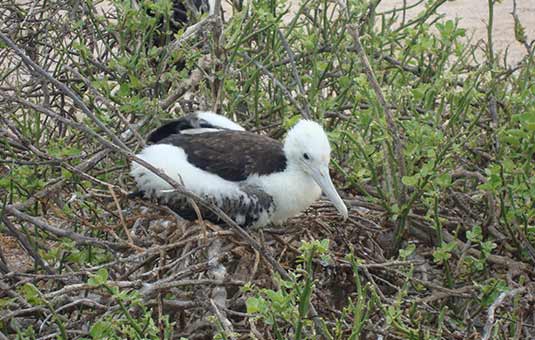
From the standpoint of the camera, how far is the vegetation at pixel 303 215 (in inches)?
69.8

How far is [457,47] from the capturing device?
240cm

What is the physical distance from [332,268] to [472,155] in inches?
18.6

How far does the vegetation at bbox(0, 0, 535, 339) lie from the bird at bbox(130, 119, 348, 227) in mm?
43

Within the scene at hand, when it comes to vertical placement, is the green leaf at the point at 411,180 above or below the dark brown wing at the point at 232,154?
above

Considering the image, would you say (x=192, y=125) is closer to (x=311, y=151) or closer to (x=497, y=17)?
(x=311, y=151)

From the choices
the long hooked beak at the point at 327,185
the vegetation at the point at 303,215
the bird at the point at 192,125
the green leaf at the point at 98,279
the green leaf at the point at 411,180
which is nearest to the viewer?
the green leaf at the point at 98,279

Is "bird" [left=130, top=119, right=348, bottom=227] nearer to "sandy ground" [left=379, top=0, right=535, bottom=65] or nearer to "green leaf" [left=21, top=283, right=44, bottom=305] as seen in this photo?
"green leaf" [left=21, top=283, right=44, bottom=305]

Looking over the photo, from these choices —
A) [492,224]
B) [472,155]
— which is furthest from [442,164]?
[472,155]

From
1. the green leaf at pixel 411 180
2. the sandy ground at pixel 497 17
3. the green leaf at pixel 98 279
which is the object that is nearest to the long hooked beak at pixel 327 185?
the green leaf at pixel 411 180

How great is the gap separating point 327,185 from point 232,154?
0.21m

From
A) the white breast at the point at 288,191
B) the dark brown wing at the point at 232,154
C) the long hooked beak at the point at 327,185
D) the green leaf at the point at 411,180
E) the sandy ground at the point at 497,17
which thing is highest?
the green leaf at the point at 411,180

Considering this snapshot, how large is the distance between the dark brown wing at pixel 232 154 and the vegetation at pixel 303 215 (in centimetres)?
13

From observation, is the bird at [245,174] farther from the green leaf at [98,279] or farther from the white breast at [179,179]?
Result: the green leaf at [98,279]

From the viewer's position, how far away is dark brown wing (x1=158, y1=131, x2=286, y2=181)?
87.3 inches
